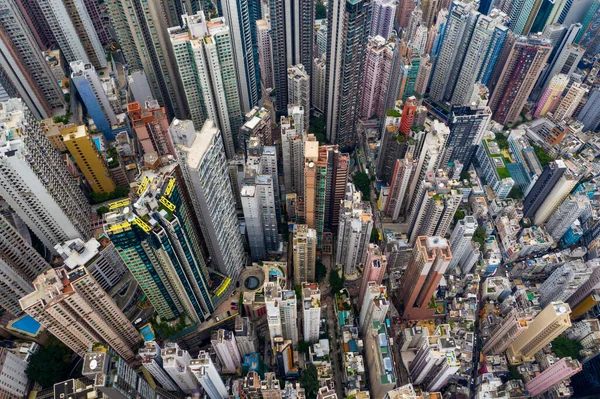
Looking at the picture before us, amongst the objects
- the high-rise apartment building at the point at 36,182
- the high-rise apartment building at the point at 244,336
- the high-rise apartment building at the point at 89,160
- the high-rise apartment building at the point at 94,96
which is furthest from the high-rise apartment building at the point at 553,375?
the high-rise apartment building at the point at 94,96

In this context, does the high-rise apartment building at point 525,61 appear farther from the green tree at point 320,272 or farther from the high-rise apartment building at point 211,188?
the high-rise apartment building at point 211,188

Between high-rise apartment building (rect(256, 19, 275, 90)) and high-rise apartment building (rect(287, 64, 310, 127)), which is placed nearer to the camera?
high-rise apartment building (rect(287, 64, 310, 127))

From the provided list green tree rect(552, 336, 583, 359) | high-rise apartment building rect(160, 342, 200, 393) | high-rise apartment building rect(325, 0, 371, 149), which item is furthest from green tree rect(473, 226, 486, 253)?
high-rise apartment building rect(160, 342, 200, 393)

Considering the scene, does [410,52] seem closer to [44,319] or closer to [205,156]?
[205,156]

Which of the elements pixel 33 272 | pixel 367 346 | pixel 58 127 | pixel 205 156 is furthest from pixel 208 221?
pixel 58 127

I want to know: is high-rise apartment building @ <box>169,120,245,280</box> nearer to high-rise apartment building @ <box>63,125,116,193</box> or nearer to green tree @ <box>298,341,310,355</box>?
green tree @ <box>298,341,310,355</box>

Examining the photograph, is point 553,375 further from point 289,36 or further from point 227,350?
point 289,36
